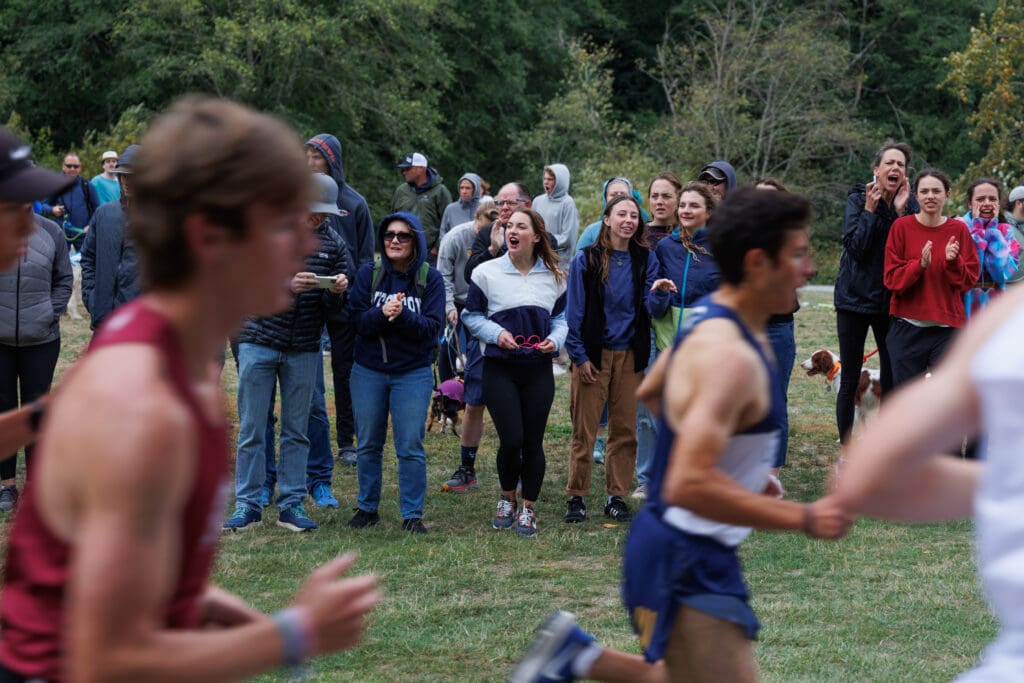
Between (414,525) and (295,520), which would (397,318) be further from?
(295,520)

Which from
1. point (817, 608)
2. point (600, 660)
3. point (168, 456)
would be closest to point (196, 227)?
point (168, 456)

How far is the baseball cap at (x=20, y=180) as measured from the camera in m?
2.74

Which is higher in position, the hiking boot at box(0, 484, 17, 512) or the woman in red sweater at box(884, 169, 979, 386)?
the woman in red sweater at box(884, 169, 979, 386)

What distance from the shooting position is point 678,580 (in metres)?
3.28

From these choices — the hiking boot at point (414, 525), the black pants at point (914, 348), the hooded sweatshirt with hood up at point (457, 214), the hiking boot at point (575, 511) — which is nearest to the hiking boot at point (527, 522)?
the hiking boot at point (575, 511)

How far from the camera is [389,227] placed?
790cm

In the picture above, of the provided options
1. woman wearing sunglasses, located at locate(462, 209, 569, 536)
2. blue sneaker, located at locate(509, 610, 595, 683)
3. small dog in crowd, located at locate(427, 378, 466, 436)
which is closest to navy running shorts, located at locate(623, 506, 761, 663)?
blue sneaker, located at locate(509, 610, 595, 683)

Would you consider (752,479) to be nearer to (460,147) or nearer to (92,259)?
(92,259)

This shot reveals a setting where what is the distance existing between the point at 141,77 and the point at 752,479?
3439 cm

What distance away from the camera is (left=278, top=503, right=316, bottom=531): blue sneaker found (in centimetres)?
796

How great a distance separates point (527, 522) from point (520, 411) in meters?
0.73

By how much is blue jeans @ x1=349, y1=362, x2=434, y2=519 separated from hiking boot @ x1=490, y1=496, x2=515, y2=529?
0.52m

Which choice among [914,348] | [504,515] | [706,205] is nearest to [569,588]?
[504,515]

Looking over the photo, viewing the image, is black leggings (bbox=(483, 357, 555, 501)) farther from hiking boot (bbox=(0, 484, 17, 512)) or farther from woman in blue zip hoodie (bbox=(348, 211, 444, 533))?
hiking boot (bbox=(0, 484, 17, 512))
